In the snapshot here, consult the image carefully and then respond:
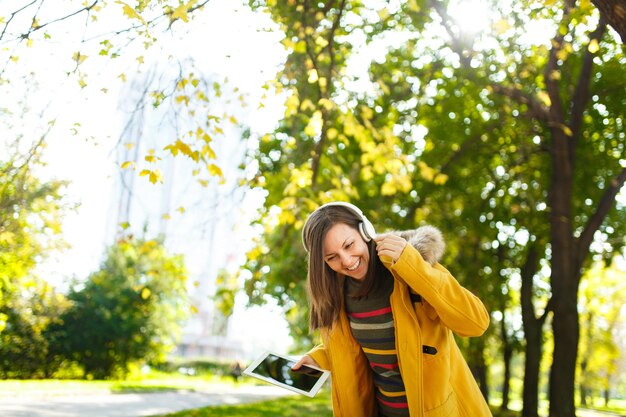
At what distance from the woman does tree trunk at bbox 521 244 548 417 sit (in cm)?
1202

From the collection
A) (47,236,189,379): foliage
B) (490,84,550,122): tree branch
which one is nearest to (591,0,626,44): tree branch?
(490,84,550,122): tree branch

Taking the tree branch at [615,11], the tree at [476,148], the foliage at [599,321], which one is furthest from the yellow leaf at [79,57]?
the foliage at [599,321]

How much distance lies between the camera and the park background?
5.73m

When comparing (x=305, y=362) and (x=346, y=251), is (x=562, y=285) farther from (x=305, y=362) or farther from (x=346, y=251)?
(x=346, y=251)

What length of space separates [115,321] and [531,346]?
17.9 meters

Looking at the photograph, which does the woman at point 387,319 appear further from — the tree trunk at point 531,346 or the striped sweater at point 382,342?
the tree trunk at point 531,346

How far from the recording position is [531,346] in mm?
14578

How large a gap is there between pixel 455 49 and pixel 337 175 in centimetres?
364

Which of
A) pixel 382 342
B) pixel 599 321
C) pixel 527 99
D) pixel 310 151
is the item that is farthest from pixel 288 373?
pixel 599 321

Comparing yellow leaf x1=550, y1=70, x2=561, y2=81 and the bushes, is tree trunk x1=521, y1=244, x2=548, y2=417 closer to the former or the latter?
yellow leaf x1=550, y1=70, x2=561, y2=81

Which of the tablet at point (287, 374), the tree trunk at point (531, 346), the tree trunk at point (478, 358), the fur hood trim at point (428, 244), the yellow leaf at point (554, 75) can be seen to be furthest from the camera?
the tree trunk at point (478, 358)

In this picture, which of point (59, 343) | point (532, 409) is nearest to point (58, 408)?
Answer: point (532, 409)

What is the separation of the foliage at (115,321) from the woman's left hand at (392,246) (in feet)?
74.7

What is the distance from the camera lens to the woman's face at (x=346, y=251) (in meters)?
3.28
